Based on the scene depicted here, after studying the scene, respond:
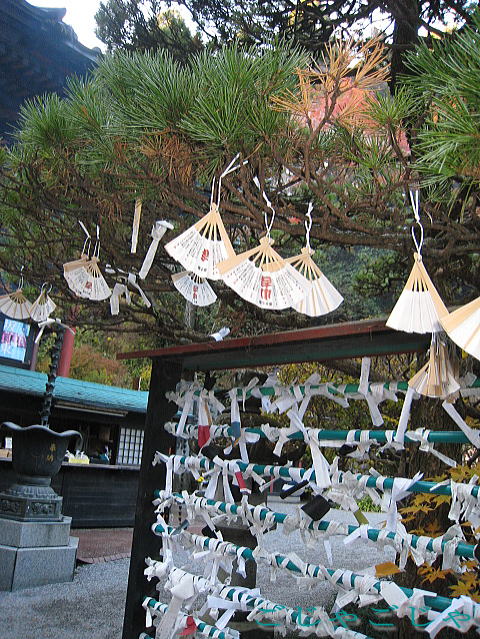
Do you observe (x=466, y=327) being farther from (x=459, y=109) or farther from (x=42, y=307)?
(x=42, y=307)

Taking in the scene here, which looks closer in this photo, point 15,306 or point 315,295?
point 315,295

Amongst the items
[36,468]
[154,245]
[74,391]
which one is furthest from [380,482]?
[74,391]

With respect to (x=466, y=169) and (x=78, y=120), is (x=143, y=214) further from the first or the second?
(x=466, y=169)

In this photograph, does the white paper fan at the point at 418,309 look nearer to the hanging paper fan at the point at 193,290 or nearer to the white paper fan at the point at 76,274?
the hanging paper fan at the point at 193,290

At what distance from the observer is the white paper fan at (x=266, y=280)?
199 centimetres

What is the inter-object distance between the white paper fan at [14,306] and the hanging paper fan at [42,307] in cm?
4

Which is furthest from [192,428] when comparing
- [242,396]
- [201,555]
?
[201,555]

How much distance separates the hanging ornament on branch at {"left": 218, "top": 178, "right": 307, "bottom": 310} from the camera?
199cm

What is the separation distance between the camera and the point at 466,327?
1489 mm

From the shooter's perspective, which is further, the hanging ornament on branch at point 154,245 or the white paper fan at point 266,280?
the hanging ornament on branch at point 154,245

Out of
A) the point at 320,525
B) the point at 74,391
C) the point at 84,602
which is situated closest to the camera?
the point at 320,525

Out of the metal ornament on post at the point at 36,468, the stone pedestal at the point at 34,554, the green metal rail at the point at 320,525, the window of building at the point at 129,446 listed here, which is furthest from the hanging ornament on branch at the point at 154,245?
the window of building at the point at 129,446

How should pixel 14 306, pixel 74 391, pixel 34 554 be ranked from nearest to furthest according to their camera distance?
1. pixel 14 306
2. pixel 34 554
3. pixel 74 391

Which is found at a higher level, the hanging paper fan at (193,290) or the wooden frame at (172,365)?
the hanging paper fan at (193,290)
